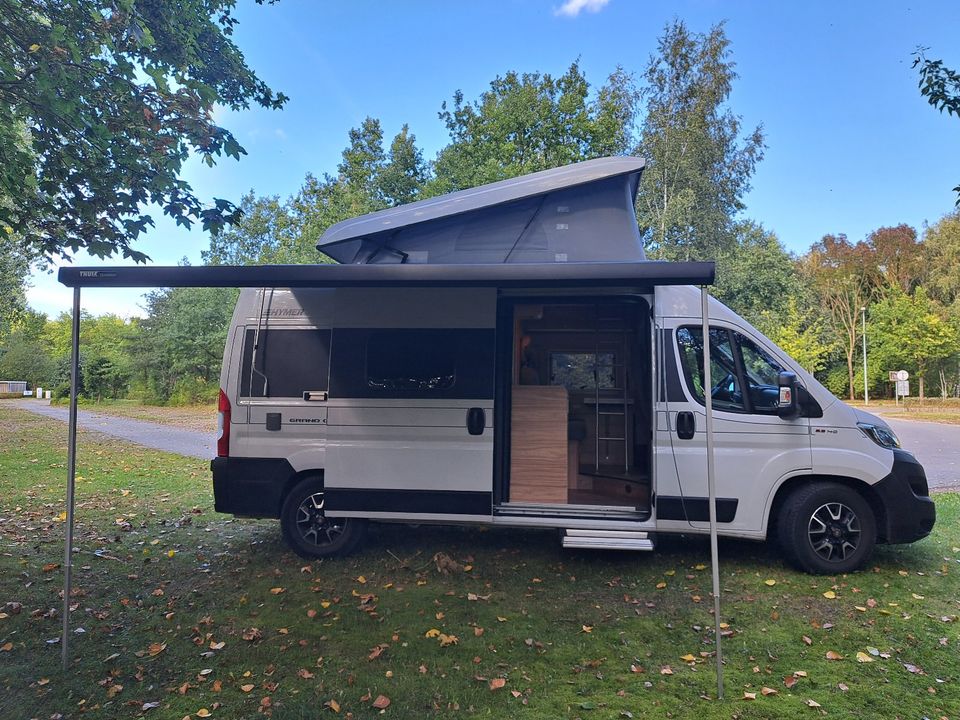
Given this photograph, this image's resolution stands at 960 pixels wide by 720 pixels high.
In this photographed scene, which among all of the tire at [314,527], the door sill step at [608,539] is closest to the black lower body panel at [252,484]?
the tire at [314,527]

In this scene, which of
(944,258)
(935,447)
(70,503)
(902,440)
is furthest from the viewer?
(944,258)

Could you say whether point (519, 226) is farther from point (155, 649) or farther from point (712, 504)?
point (155, 649)

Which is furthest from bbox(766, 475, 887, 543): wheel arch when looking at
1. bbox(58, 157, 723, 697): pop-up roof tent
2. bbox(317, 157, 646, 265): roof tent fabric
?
bbox(317, 157, 646, 265): roof tent fabric

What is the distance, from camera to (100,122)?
598cm

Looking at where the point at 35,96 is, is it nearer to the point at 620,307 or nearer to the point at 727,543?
the point at 620,307

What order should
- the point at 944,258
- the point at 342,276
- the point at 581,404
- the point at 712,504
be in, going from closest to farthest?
the point at 712,504, the point at 342,276, the point at 581,404, the point at 944,258

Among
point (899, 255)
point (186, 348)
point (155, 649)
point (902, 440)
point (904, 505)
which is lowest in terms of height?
point (155, 649)

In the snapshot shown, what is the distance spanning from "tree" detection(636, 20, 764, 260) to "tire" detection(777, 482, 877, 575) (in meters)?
18.3

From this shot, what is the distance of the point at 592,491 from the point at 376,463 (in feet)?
7.30

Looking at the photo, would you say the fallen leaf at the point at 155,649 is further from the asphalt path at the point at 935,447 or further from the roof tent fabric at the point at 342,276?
the asphalt path at the point at 935,447

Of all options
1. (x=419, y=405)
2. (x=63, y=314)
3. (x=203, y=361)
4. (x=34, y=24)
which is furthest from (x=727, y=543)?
(x=63, y=314)

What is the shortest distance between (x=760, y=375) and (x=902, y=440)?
47.0 feet

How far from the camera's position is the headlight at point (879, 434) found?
5.02 m

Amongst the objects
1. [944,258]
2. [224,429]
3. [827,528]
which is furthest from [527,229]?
[944,258]
